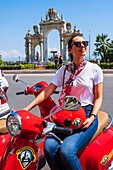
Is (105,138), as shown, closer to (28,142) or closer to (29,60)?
(28,142)

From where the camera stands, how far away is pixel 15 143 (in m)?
2.21

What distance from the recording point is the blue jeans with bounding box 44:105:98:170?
245cm

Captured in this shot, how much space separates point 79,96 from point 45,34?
54.3m

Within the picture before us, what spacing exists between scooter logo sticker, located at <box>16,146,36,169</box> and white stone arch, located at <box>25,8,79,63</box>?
5183 centimetres

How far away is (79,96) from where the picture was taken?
8.89 ft

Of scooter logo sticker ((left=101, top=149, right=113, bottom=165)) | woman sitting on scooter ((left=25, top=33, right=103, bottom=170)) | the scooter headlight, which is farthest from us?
scooter logo sticker ((left=101, top=149, right=113, bottom=165))

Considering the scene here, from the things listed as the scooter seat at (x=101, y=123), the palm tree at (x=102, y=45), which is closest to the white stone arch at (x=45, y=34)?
the palm tree at (x=102, y=45)

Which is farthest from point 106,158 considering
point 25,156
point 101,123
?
point 25,156

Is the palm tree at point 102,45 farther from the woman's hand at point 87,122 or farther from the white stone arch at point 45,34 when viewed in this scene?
the woman's hand at point 87,122

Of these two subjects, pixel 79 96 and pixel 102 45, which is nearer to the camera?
pixel 79 96

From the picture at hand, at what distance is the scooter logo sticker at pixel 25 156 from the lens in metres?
2.22

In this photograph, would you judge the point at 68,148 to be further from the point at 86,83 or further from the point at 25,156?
the point at 86,83

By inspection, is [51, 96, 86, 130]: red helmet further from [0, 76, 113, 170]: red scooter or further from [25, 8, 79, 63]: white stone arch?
[25, 8, 79, 63]: white stone arch

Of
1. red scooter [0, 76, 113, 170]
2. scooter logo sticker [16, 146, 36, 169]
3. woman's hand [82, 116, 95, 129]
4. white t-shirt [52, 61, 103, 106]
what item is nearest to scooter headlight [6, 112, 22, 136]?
red scooter [0, 76, 113, 170]
